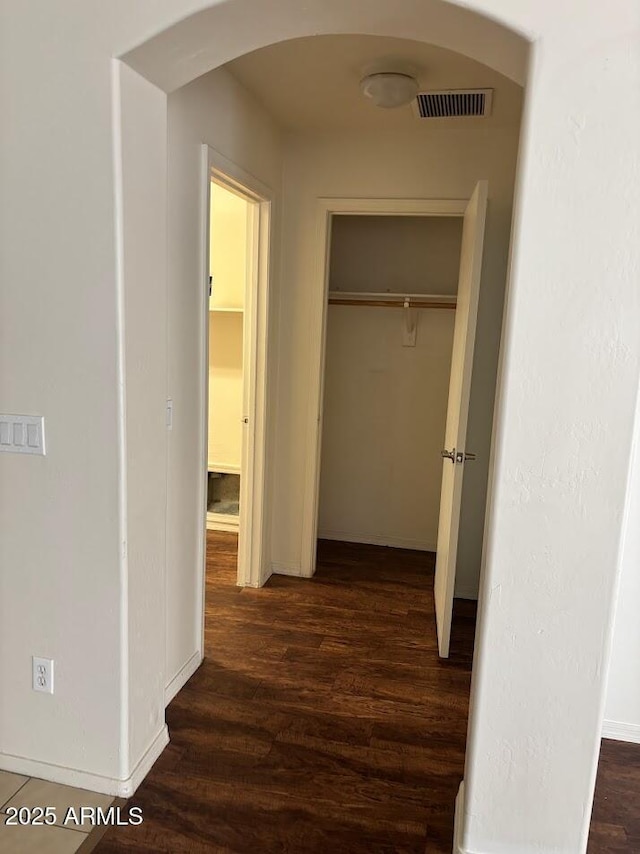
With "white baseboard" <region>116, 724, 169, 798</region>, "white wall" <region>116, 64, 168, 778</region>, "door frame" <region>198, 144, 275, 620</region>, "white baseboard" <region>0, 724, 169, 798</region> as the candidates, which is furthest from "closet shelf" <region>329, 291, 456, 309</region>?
"white baseboard" <region>0, 724, 169, 798</region>

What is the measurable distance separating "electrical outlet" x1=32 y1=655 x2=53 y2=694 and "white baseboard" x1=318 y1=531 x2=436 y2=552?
8.35ft

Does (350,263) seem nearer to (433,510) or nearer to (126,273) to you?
(433,510)

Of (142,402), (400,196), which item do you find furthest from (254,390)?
(142,402)

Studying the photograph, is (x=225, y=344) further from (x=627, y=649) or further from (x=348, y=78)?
(x=627, y=649)

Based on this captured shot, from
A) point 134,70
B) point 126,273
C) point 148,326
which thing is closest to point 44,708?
point 148,326

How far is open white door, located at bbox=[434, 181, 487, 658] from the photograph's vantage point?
256 centimetres

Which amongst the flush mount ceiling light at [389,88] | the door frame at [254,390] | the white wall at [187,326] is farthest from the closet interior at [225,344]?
the flush mount ceiling light at [389,88]

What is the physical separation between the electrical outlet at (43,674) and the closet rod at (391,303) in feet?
8.99

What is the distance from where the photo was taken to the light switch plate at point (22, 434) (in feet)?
6.01

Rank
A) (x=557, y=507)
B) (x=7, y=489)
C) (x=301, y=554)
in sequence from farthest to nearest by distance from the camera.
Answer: (x=301, y=554) → (x=7, y=489) → (x=557, y=507)

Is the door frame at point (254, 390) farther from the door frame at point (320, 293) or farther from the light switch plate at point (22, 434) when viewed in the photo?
the light switch plate at point (22, 434)

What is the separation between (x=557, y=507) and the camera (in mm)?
1527

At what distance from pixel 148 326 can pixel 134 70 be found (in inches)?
27.1

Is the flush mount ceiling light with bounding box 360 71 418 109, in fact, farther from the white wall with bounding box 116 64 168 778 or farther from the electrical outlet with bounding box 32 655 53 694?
the electrical outlet with bounding box 32 655 53 694
